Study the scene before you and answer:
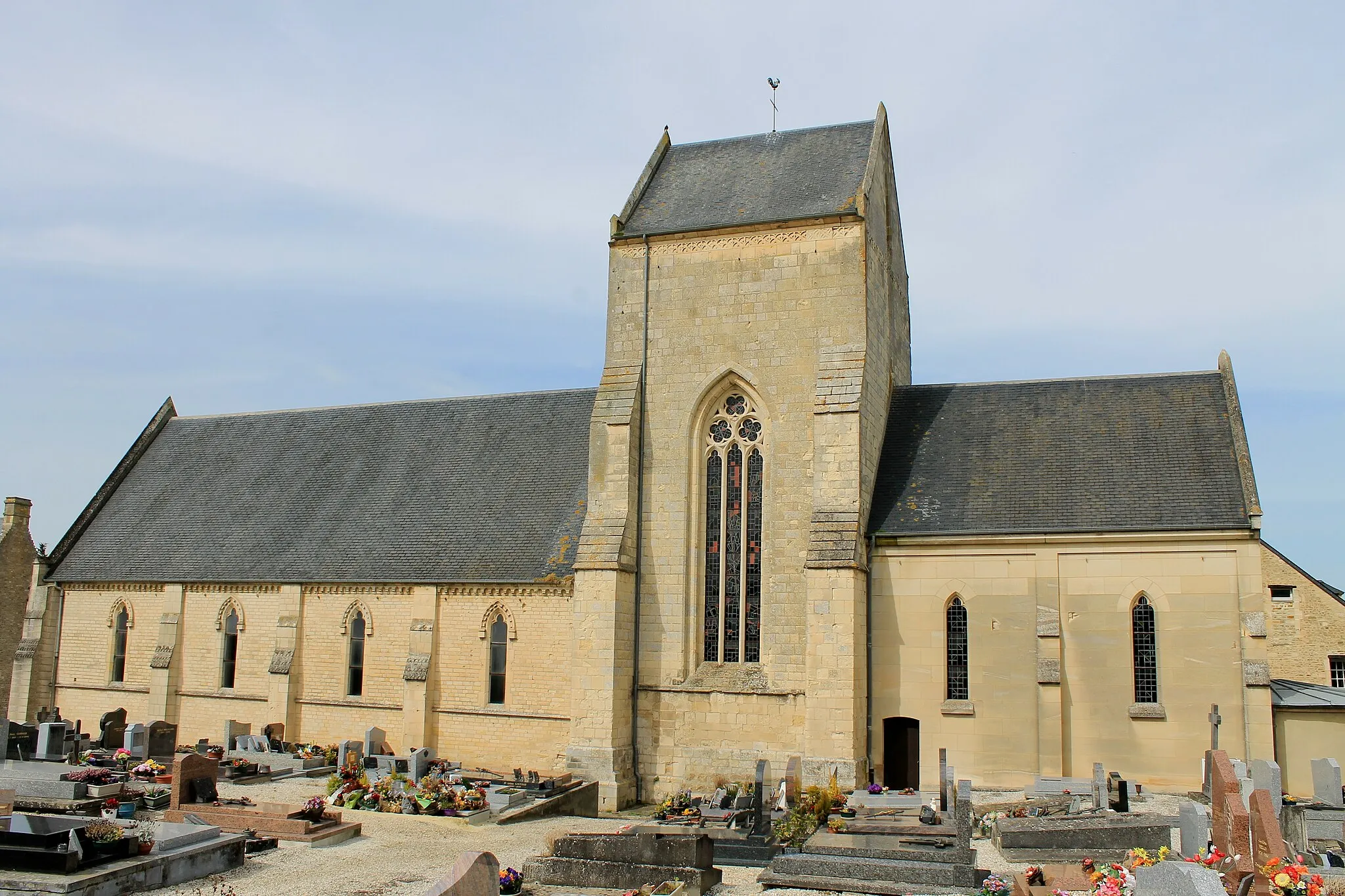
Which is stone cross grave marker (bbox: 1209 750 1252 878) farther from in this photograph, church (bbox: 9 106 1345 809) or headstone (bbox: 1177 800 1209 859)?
church (bbox: 9 106 1345 809)

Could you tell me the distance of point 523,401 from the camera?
31.9 meters

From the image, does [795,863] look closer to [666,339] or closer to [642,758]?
[642,758]

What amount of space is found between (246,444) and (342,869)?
21206 millimetres

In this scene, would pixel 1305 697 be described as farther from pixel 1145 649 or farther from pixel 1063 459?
pixel 1063 459

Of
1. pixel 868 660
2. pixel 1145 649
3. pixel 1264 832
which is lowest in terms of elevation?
pixel 1264 832

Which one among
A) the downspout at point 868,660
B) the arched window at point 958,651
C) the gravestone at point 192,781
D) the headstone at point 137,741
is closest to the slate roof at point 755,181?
the downspout at point 868,660

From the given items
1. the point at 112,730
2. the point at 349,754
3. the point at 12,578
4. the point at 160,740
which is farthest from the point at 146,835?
the point at 12,578

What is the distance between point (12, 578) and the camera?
33.5 metres

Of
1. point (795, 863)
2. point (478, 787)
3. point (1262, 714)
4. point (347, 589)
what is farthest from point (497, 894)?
point (347, 589)

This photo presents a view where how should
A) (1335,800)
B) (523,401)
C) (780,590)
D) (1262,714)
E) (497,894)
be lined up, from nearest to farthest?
(497,894), (1335,800), (1262,714), (780,590), (523,401)

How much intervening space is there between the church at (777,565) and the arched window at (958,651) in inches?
2.1

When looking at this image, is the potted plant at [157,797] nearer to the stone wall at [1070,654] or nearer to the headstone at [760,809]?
the headstone at [760,809]

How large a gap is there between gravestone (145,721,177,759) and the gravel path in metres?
6.15

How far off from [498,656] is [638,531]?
500cm
